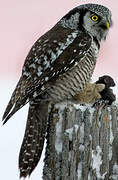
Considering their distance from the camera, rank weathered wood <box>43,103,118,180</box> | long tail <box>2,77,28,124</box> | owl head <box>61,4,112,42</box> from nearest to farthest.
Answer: weathered wood <box>43,103,118,180</box> < long tail <box>2,77,28,124</box> < owl head <box>61,4,112,42</box>

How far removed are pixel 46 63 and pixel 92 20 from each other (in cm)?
79

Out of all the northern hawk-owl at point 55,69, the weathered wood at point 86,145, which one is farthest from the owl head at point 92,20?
the weathered wood at point 86,145

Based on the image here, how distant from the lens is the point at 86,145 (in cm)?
250

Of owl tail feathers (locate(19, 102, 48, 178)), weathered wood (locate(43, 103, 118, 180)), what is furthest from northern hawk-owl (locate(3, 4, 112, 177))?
weathered wood (locate(43, 103, 118, 180))

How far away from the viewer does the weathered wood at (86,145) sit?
98.9 inches

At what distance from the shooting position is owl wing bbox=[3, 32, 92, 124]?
3.09 m

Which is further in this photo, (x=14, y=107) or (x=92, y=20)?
(x=92, y=20)

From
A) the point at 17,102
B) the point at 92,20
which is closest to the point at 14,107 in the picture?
the point at 17,102

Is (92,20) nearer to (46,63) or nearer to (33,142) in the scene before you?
(46,63)

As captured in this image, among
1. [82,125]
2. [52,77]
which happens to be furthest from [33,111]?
[82,125]

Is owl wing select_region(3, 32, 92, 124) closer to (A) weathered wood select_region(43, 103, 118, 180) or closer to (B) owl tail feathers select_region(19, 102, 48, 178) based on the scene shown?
(B) owl tail feathers select_region(19, 102, 48, 178)

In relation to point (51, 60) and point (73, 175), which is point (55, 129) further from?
point (51, 60)

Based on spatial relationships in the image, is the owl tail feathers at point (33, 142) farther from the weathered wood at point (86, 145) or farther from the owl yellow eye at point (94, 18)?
the owl yellow eye at point (94, 18)

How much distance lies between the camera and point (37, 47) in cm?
341
